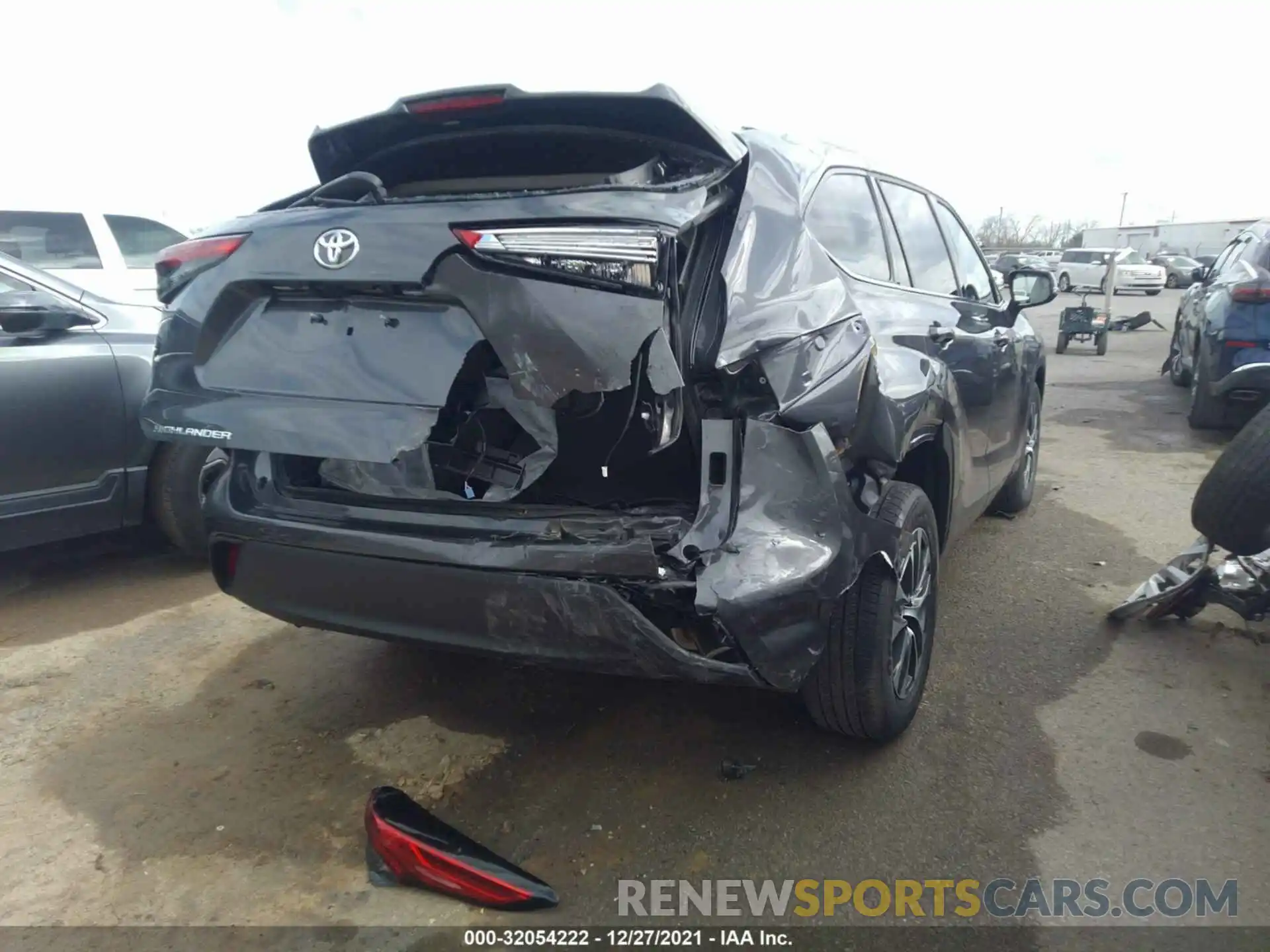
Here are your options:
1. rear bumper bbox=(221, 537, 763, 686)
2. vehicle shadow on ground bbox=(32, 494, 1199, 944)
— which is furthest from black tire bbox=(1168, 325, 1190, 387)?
rear bumper bbox=(221, 537, 763, 686)

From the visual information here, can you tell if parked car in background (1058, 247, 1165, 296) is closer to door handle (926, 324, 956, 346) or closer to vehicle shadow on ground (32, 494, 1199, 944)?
door handle (926, 324, 956, 346)

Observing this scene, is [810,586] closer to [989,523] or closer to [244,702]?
[244,702]

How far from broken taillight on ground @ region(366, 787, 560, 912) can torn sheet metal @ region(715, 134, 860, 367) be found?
1.31 m

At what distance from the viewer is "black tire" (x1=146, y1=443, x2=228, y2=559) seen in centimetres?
418

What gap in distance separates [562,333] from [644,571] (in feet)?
1.86

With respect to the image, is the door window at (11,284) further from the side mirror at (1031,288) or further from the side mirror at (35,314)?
the side mirror at (1031,288)

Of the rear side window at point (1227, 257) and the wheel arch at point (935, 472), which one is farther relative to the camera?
the rear side window at point (1227, 257)

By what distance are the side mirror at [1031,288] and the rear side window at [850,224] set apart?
1.74 metres

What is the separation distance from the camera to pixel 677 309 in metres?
2.04

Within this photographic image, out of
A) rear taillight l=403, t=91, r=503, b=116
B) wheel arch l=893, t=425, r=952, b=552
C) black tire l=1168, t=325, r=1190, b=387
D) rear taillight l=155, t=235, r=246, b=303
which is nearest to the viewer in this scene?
rear taillight l=403, t=91, r=503, b=116

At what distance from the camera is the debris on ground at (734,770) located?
2621 millimetres

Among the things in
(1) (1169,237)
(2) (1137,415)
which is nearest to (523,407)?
(2) (1137,415)

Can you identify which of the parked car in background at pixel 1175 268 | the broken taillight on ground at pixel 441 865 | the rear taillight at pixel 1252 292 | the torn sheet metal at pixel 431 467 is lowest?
the parked car in background at pixel 1175 268

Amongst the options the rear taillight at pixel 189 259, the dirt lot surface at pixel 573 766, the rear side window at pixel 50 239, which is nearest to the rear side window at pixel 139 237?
the rear side window at pixel 50 239
